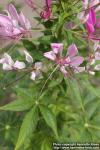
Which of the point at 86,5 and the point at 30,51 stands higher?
the point at 86,5

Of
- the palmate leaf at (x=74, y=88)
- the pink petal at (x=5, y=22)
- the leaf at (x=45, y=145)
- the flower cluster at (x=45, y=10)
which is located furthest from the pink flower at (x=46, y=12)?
the leaf at (x=45, y=145)

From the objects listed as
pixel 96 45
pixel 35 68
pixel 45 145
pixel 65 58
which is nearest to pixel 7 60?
pixel 35 68

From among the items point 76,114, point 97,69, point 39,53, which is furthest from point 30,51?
point 76,114

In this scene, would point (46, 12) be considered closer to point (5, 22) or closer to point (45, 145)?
point (5, 22)

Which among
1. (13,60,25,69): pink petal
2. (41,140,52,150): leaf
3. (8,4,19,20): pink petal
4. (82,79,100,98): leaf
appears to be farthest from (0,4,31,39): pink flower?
(41,140,52,150): leaf

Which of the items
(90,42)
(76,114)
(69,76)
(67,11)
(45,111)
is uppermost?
(67,11)

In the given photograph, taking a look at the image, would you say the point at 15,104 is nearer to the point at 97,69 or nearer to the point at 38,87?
the point at 38,87
